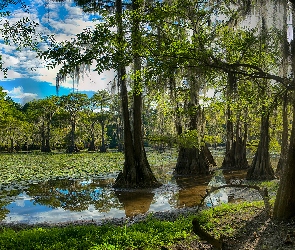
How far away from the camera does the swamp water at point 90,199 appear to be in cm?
1031

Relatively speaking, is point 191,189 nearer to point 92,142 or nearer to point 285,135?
point 285,135

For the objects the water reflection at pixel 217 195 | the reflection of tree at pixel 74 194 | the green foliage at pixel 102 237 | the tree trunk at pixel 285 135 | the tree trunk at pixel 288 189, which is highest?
the tree trunk at pixel 285 135

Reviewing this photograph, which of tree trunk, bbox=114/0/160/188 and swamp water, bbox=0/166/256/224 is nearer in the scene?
swamp water, bbox=0/166/256/224

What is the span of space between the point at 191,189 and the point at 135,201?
11.5ft

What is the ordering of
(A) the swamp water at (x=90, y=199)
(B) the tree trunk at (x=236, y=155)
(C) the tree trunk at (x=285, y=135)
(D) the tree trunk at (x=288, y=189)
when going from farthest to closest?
1. (B) the tree trunk at (x=236, y=155)
2. (A) the swamp water at (x=90, y=199)
3. (C) the tree trunk at (x=285, y=135)
4. (D) the tree trunk at (x=288, y=189)

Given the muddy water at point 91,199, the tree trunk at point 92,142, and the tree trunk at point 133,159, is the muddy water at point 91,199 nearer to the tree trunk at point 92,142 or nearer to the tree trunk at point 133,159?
the tree trunk at point 133,159

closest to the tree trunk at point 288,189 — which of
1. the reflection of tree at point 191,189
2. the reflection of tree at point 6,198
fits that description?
the reflection of tree at point 191,189

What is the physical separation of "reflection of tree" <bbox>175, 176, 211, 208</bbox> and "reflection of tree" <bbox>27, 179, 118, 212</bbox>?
2639mm

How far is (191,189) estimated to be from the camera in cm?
1456

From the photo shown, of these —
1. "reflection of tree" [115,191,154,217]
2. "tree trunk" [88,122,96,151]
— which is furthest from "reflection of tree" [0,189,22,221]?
"tree trunk" [88,122,96,151]

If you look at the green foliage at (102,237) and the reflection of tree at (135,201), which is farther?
the reflection of tree at (135,201)

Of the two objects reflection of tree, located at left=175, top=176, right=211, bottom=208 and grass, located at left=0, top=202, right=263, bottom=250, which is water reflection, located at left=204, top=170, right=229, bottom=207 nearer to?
reflection of tree, located at left=175, top=176, right=211, bottom=208

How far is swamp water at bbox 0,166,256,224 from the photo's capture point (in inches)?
406

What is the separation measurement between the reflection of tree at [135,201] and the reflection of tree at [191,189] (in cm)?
118
